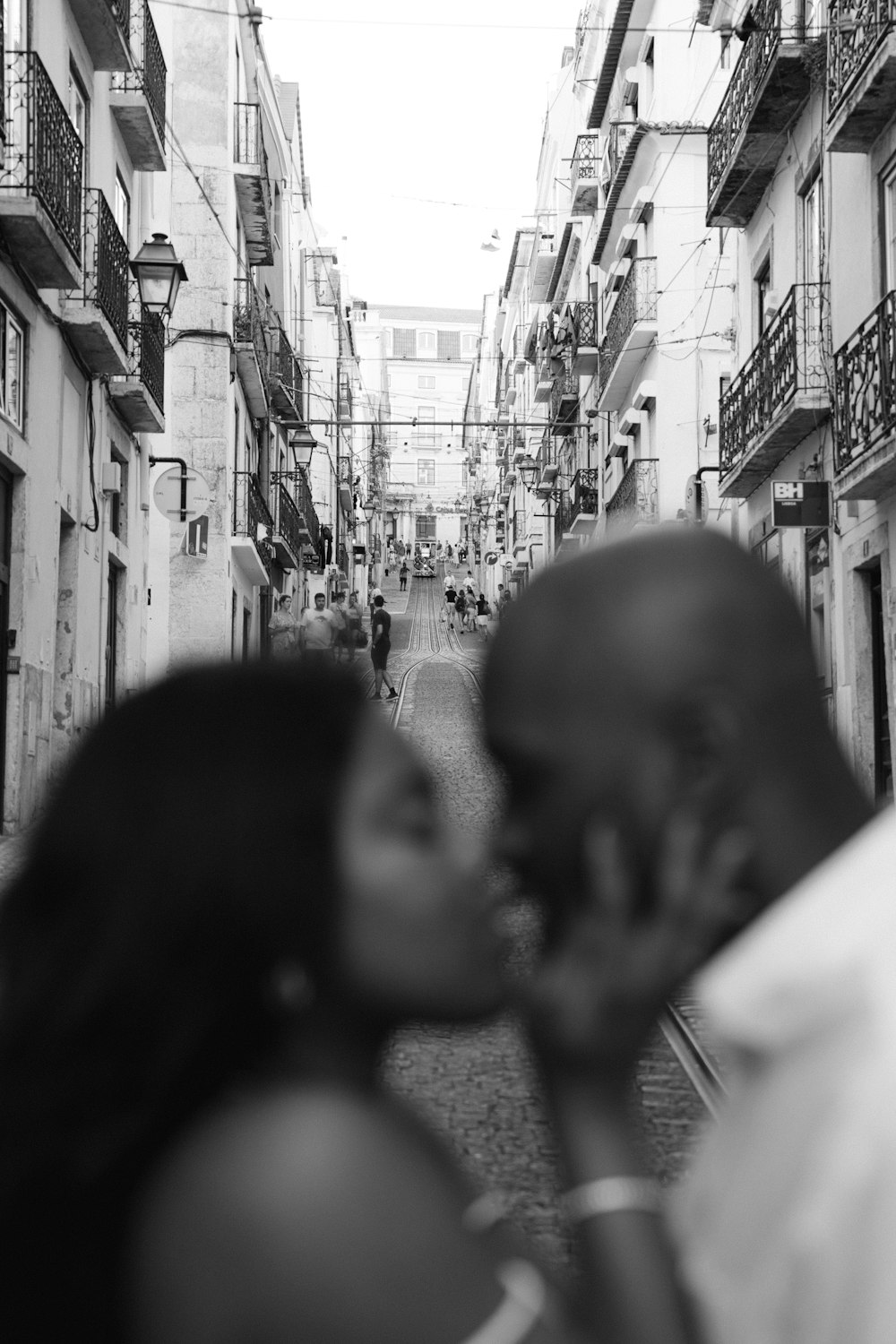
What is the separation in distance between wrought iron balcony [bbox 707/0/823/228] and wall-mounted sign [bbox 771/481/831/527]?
409 centimetres

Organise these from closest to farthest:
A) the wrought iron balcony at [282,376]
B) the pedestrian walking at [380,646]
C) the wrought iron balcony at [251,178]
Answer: the pedestrian walking at [380,646] < the wrought iron balcony at [251,178] < the wrought iron balcony at [282,376]

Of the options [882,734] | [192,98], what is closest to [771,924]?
[882,734]

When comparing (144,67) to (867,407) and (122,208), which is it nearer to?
(122,208)

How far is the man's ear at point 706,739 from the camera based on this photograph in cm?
148

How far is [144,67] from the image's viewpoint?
17.7 m

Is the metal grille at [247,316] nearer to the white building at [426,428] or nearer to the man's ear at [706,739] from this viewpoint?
the man's ear at [706,739]

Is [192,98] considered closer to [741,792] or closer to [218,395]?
[218,395]

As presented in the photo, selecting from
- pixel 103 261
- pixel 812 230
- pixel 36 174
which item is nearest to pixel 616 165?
pixel 812 230

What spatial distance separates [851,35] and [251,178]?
15.9 meters

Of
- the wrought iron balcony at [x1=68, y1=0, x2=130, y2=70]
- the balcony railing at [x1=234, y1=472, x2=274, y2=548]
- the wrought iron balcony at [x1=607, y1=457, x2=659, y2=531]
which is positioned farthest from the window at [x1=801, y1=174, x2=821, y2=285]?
the balcony railing at [x1=234, y1=472, x2=274, y2=548]

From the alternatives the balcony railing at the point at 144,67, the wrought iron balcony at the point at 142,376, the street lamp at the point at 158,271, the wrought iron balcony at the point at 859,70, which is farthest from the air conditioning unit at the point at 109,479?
the wrought iron balcony at the point at 859,70

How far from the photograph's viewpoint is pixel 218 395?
26922mm

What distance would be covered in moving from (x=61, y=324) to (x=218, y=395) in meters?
12.1

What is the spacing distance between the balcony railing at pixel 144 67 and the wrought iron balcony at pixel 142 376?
2.06 metres
